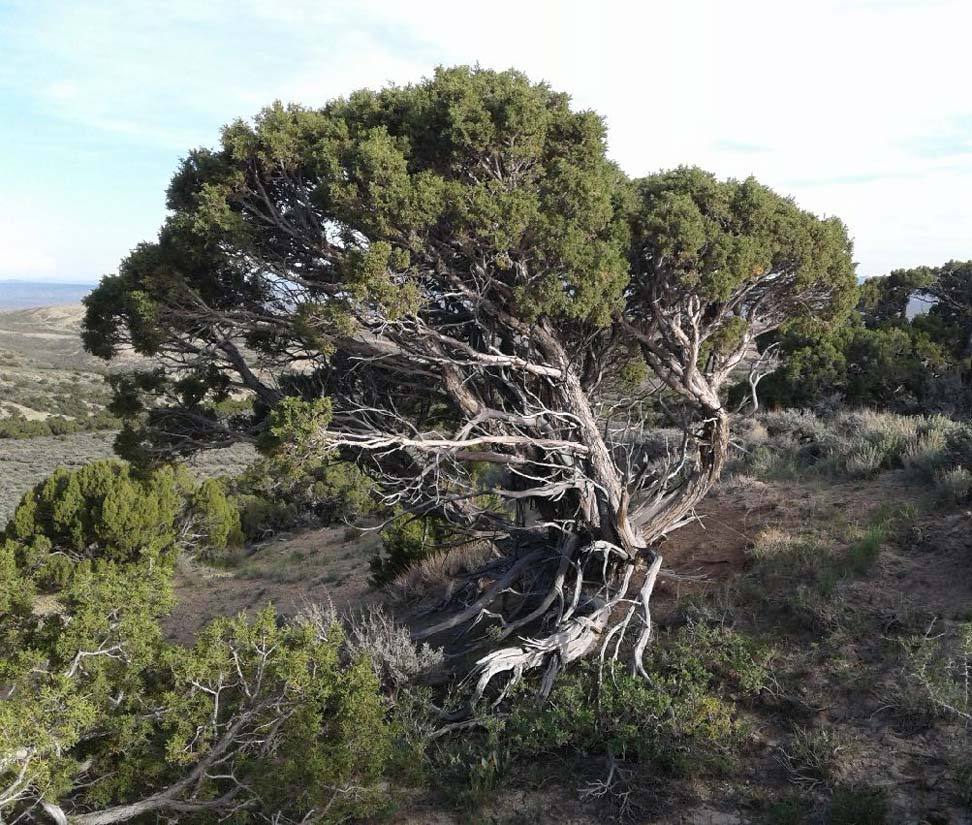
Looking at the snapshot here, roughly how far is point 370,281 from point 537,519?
410cm

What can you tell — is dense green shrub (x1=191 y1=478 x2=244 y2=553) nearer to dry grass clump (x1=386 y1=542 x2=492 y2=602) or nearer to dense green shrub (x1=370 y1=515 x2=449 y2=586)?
dense green shrub (x1=370 y1=515 x2=449 y2=586)

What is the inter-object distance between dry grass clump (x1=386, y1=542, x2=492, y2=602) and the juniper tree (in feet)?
6.41

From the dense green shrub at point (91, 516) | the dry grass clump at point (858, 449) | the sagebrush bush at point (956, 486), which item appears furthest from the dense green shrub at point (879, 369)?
the dense green shrub at point (91, 516)

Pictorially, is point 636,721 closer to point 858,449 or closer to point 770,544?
point 770,544

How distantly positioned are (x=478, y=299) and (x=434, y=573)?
16.6ft

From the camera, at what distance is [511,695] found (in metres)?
5.92

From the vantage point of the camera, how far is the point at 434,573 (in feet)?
32.7

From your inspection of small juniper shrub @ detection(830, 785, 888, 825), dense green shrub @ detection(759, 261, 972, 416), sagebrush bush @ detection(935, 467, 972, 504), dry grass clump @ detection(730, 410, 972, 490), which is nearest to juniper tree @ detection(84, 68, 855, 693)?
small juniper shrub @ detection(830, 785, 888, 825)

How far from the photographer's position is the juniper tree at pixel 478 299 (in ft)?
18.8

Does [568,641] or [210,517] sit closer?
[568,641]

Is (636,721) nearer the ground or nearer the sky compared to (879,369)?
nearer the ground

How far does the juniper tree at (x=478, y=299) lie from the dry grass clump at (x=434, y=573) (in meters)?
1.95

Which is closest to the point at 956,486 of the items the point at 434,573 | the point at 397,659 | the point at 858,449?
the point at 858,449

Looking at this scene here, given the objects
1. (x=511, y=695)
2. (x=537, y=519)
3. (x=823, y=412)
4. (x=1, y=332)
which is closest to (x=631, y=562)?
(x=537, y=519)
